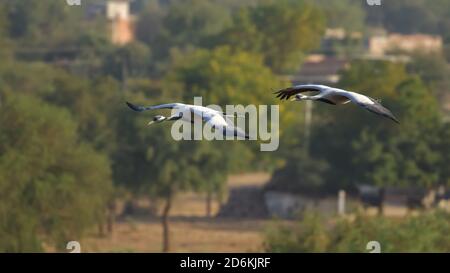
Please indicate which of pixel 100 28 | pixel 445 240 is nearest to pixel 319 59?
pixel 100 28

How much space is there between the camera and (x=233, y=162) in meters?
43.6

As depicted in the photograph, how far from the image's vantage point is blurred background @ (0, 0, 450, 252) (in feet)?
112

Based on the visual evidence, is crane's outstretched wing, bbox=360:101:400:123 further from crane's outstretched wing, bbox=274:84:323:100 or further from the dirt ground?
the dirt ground

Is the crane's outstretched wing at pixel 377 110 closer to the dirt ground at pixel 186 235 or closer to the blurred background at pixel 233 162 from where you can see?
the blurred background at pixel 233 162

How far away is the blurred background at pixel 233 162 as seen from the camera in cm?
3422

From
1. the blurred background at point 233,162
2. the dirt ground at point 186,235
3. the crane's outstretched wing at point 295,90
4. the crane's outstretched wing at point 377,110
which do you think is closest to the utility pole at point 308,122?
the blurred background at point 233,162

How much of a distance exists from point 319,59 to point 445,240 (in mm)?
38318

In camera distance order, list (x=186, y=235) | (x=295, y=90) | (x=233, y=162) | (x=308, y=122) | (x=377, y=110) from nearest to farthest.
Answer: (x=377, y=110), (x=295, y=90), (x=186, y=235), (x=233, y=162), (x=308, y=122)

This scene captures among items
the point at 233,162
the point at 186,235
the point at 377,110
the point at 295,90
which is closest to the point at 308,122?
the point at 233,162

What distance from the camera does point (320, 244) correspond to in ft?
93.6

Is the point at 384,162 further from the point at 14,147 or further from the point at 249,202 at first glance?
the point at 14,147

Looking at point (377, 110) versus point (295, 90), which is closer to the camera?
point (377, 110)

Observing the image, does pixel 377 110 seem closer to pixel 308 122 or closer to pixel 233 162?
pixel 233 162

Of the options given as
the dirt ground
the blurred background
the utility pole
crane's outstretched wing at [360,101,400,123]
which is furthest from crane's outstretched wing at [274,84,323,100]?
the utility pole
